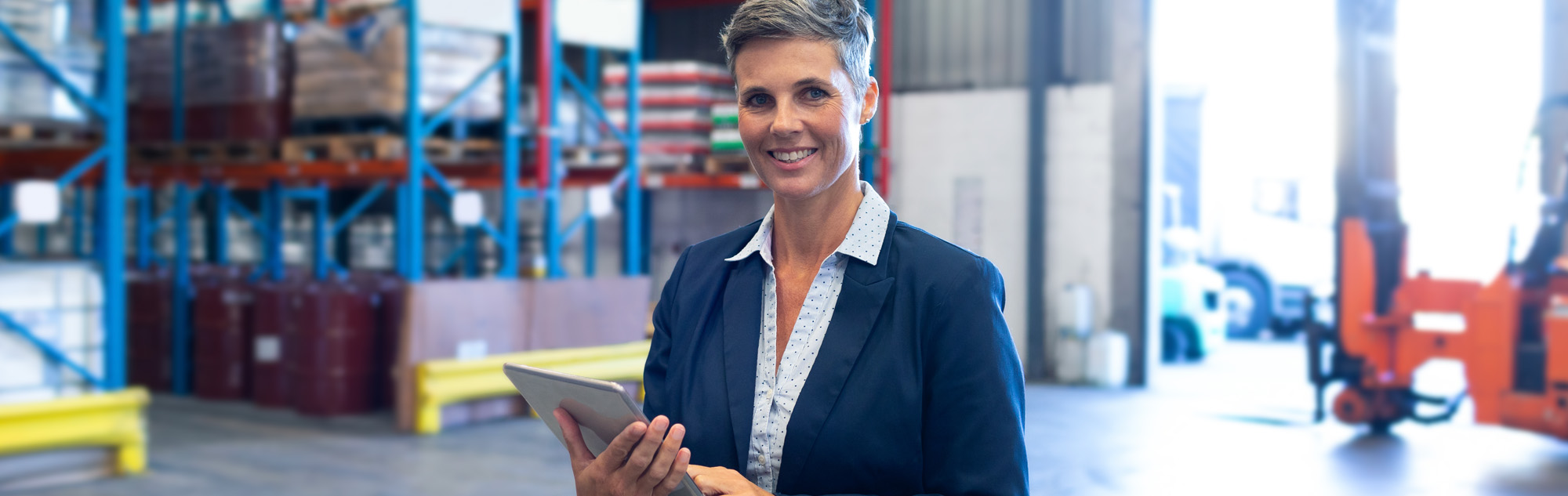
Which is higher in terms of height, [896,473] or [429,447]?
[896,473]

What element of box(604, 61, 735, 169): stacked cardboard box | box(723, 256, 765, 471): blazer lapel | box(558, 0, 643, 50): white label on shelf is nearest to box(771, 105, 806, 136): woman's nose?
box(723, 256, 765, 471): blazer lapel

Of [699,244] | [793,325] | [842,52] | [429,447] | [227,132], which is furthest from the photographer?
[227,132]

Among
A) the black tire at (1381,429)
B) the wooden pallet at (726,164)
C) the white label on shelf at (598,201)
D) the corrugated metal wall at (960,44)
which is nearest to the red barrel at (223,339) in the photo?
the white label on shelf at (598,201)

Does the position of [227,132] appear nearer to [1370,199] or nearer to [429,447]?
[429,447]

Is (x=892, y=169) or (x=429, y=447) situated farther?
(x=892, y=169)

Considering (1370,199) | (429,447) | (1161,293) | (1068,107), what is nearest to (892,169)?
(1068,107)

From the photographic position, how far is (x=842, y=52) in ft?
5.54

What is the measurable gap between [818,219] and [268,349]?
7910 millimetres

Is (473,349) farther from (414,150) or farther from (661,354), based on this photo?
(661,354)

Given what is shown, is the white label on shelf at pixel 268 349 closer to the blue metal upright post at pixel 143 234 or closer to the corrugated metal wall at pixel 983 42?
the blue metal upright post at pixel 143 234

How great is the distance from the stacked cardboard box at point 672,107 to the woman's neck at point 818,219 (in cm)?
851

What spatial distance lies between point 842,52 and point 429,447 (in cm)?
610

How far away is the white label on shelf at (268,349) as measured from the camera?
28.7 feet

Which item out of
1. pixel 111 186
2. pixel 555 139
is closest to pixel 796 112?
pixel 111 186
